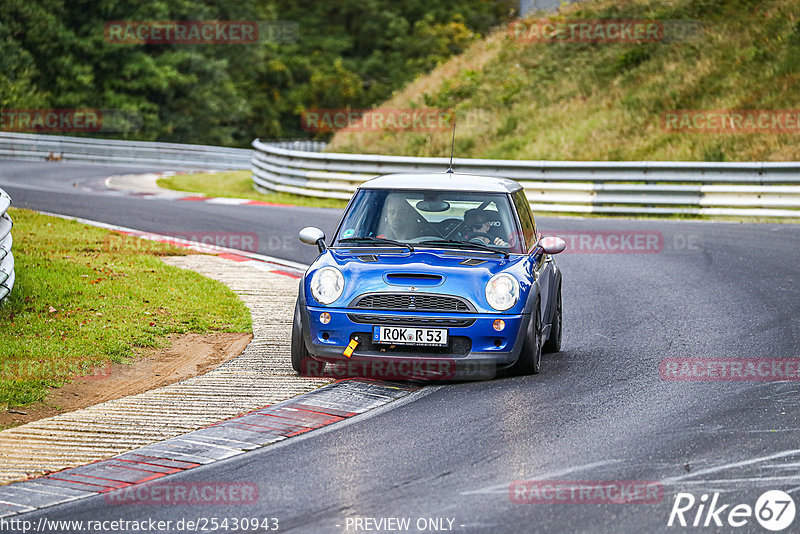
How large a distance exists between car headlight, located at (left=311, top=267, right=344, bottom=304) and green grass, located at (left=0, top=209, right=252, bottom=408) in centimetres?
185

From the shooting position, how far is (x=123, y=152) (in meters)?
42.0

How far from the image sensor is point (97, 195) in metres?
24.7

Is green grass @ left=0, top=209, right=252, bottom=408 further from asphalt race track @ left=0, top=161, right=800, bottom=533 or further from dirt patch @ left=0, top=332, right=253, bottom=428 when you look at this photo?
asphalt race track @ left=0, top=161, right=800, bottom=533

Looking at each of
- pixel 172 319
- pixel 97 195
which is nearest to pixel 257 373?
pixel 172 319

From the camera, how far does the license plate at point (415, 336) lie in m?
8.27

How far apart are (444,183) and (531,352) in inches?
72.6

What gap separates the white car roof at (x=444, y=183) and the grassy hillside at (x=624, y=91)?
56.1 ft

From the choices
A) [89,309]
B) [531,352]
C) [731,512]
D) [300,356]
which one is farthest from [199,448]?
[89,309]

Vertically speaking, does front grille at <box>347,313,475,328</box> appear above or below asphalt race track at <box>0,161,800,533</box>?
above

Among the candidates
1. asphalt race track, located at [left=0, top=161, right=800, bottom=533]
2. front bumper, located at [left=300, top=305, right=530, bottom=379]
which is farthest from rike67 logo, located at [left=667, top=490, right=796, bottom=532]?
front bumper, located at [left=300, top=305, right=530, bottom=379]

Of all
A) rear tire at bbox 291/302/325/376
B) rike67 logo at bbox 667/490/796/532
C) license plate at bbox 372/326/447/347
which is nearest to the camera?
rike67 logo at bbox 667/490/796/532

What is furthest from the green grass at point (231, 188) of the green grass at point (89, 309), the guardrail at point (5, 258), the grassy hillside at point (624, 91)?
the guardrail at point (5, 258)

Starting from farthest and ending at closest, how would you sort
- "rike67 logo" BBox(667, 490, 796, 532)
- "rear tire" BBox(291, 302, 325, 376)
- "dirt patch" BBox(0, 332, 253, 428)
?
"rear tire" BBox(291, 302, 325, 376) → "dirt patch" BBox(0, 332, 253, 428) → "rike67 logo" BBox(667, 490, 796, 532)

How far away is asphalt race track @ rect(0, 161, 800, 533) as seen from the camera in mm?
5562
